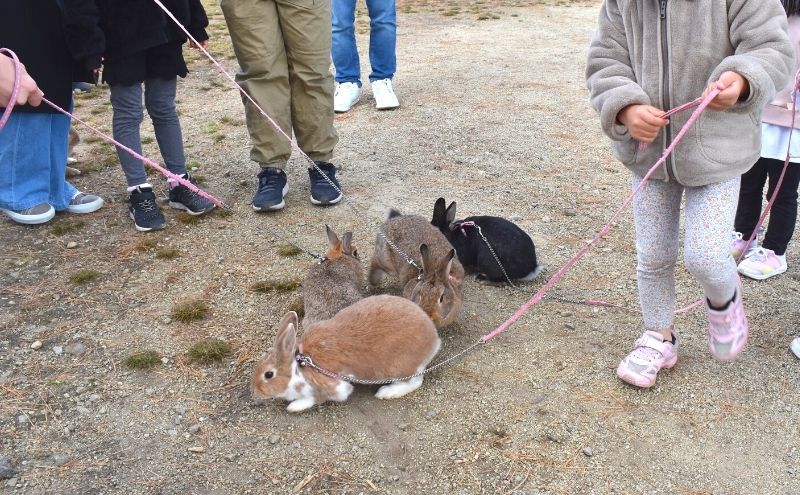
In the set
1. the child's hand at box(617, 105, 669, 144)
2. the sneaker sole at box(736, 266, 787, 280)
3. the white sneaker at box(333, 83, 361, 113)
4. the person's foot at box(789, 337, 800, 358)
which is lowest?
the white sneaker at box(333, 83, 361, 113)

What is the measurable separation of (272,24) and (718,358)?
3.30 metres

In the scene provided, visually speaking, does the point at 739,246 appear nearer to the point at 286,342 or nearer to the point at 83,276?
the point at 286,342

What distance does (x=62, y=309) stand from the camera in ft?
11.8

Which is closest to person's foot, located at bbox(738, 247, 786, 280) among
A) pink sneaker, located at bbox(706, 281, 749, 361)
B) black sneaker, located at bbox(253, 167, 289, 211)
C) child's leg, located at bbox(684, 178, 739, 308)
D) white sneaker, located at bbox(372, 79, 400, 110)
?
pink sneaker, located at bbox(706, 281, 749, 361)

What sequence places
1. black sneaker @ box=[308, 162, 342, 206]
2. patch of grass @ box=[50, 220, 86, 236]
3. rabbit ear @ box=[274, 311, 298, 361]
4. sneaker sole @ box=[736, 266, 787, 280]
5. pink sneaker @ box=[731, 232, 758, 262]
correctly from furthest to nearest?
black sneaker @ box=[308, 162, 342, 206], patch of grass @ box=[50, 220, 86, 236], pink sneaker @ box=[731, 232, 758, 262], sneaker sole @ box=[736, 266, 787, 280], rabbit ear @ box=[274, 311, 298, 361]

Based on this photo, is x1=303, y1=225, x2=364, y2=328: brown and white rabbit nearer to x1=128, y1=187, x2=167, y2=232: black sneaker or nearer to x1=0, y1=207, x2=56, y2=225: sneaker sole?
x1=128, y1=187, x2=167, y2=232: black sneaker

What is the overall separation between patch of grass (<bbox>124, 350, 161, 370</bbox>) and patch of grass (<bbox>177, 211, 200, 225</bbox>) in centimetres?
153

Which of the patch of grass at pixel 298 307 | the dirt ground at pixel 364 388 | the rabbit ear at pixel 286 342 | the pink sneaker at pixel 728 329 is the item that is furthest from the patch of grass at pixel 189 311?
the pink sneaker at pixel 728 329

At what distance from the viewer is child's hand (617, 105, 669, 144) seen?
241 centimetres

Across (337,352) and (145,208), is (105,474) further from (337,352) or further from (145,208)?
(145,208)

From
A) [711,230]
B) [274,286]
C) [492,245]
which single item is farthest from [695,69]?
[274,286]

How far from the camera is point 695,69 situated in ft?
8.23

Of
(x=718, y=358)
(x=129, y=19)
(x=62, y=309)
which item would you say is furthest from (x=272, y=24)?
(x=718, y=358)

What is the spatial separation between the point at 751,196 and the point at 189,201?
350 cm
